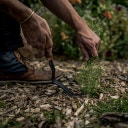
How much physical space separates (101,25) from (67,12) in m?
2.22

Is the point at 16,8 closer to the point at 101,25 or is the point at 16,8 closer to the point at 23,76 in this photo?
the point at 23,76

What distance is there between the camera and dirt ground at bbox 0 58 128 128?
2664 mm

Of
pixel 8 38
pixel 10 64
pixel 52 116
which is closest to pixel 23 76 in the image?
pixel 10 64

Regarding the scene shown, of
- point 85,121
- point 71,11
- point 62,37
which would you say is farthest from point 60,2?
point 62,37

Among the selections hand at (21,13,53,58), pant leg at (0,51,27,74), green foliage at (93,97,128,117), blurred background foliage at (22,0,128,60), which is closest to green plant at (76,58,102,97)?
green foliage at (93,97,128,117)

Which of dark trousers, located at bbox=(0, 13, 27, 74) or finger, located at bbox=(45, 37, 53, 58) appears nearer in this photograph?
finger, located at bbox=(45, 37, 53, 58)

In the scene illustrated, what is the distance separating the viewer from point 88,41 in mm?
2994

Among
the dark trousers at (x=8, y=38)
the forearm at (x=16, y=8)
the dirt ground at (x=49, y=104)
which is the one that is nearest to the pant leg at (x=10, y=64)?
the dark trousers at (x=8, y=38)

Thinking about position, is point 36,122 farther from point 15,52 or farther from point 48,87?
point 15,52

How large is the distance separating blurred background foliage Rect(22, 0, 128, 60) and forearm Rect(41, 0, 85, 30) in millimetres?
1896

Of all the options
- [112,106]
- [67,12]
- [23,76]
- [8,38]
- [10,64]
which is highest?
[67,12]

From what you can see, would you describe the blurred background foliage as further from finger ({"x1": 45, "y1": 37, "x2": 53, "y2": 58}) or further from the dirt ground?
finger ({"x1": 45, "y1": 37, "x2": 53, "y2": 58})

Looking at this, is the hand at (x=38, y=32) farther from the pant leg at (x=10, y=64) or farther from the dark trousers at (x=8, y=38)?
the pant leg at (x=10, y=64)

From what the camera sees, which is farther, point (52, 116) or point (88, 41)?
point (88, 41)
